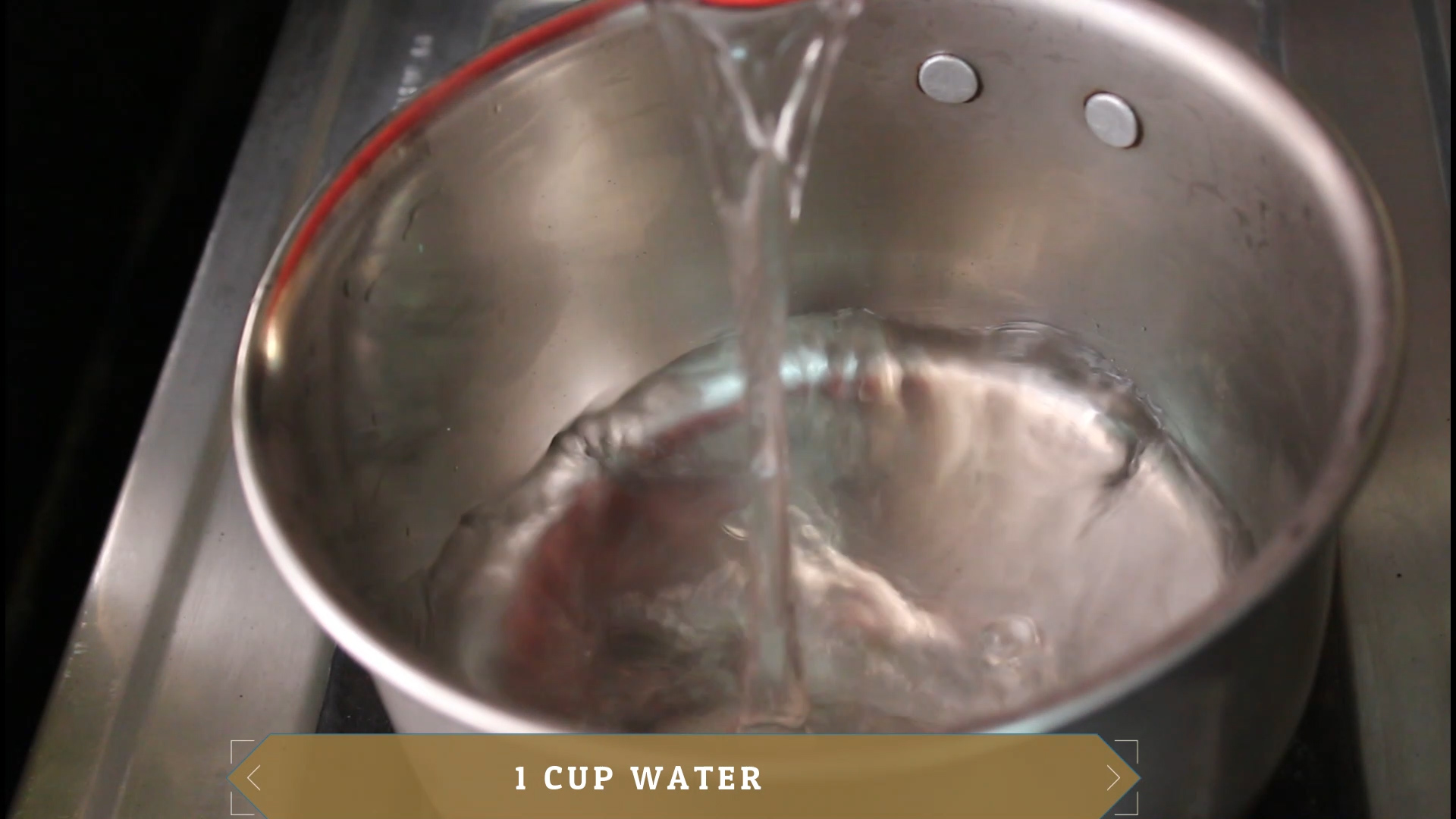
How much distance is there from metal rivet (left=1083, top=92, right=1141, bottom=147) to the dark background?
21.0 inches

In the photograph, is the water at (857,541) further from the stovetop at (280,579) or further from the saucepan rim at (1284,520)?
the saucepan rim at (1284,520)

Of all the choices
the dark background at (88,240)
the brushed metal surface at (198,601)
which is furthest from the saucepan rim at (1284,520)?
the dark background at (88,240)

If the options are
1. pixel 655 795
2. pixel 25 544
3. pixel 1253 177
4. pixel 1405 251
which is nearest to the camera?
pixel 655 795

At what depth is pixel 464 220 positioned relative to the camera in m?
0.60

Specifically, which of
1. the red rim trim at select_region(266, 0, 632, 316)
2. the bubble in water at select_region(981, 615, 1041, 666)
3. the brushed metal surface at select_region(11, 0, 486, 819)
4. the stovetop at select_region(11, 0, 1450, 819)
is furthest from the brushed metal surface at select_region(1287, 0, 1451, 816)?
the brushed metal surface at select_region(11, 0, 486, 819)

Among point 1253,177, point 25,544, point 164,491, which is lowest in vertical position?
point 25,544

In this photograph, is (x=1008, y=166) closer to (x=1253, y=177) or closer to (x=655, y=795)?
(x=1253, y=177)

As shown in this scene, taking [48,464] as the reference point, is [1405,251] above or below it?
above

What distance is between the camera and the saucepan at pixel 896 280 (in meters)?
0.41

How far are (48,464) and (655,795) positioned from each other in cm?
54

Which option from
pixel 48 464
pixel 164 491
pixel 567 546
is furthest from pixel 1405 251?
pixel 48 464

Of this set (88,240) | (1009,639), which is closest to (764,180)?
(1009,639)

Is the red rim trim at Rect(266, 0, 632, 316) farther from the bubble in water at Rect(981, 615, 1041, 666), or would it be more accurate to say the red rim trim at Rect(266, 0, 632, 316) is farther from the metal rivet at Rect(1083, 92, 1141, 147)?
the bubble in water at Rect(981, 615, 1041, 666)
